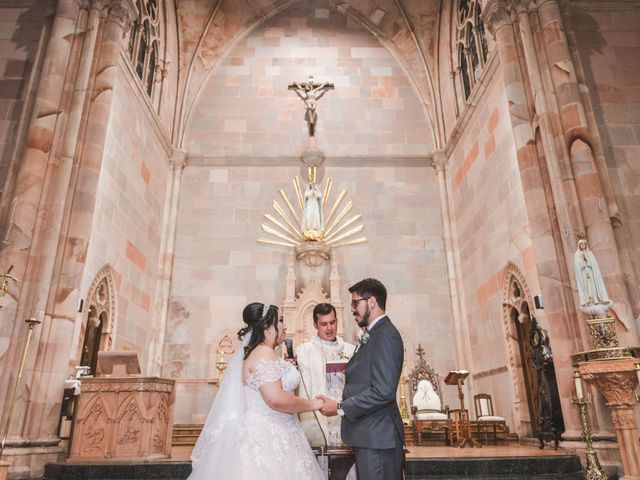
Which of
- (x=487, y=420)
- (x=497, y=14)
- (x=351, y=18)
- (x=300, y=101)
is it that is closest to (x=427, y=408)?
(x=487, y=420)

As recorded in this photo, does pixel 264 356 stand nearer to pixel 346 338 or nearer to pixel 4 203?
pixel 4 203

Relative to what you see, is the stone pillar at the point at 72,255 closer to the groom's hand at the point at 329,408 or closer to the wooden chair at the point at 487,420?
the groom's hand at the point at 329,408

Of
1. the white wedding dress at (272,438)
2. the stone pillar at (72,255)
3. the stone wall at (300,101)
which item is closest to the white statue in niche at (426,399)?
the stone pillar at (72,255)

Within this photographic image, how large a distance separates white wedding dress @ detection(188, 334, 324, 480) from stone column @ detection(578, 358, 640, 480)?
3608mm

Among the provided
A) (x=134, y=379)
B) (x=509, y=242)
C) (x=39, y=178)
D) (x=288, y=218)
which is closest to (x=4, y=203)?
(x=39, y=178)

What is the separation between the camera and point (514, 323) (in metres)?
8.85

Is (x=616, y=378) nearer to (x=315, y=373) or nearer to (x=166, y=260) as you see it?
(x=315, y=373)

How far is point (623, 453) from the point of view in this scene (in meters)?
5.14

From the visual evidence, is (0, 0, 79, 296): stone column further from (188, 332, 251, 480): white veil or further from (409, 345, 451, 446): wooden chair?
(409, 345, 451, 446): wooden chair

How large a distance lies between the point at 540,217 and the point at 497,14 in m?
3.71

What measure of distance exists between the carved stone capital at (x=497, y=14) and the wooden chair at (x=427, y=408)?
6268 millimetres

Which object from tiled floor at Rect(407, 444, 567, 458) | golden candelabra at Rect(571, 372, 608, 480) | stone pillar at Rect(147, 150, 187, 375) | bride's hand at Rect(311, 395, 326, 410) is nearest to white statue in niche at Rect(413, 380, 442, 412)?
tiled floor at Rect(407, 444, 567, 458)

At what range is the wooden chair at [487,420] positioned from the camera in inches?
310

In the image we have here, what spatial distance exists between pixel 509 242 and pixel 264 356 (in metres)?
6.70
